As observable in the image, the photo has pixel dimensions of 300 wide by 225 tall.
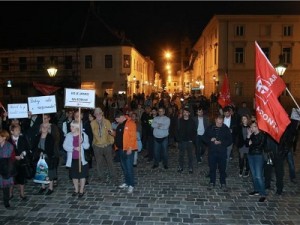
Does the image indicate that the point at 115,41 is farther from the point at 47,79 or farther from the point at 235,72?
the point at 235,72

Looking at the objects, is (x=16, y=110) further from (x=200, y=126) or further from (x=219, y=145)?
(x=219, y=145)

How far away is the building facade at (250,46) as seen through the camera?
43188 mm

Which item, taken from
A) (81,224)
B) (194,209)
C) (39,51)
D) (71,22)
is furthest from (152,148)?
(71,22)

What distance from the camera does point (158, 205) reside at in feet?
25.7

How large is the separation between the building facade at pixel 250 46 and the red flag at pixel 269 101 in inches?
1431

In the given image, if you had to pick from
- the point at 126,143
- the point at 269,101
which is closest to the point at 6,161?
the point at 126,143

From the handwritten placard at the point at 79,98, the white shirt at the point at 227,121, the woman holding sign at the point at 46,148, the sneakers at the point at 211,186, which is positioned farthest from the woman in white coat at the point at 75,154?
the white shirt at the point at 227,121

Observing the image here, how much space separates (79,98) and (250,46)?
3832cm

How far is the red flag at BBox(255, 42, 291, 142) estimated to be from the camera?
7.43m

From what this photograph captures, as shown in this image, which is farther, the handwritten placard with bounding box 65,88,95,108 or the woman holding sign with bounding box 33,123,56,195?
the handwritten placard with bounding box 65,88,95,108

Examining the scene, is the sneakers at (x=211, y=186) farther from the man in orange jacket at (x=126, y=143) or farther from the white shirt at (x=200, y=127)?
the white shirt at (x=200, y=127)

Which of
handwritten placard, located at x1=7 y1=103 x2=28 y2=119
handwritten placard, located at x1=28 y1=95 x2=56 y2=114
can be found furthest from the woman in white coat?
handwritten placard, located at x1=7 y1=103 x2=28 y2=119

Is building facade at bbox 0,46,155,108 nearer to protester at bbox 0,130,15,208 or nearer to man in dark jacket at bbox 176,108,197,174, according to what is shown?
man in dark jacket at bbox 176,108,197,174

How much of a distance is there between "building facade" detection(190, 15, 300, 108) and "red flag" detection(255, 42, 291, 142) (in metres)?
36.4
